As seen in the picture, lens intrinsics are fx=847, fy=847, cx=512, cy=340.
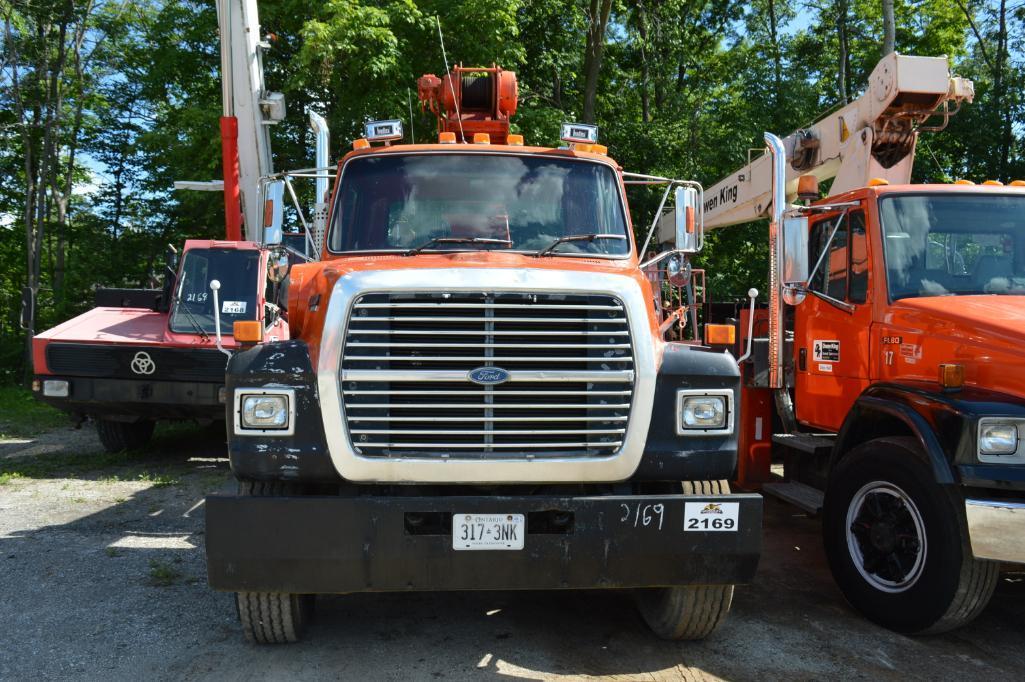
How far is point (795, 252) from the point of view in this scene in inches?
209

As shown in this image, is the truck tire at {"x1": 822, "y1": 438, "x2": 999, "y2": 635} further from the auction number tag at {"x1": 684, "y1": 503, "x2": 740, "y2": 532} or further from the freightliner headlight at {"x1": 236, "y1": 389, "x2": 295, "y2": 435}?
the freightliner headlight at {"x1": 236, "y1": 389, "x2": 295, "y2": 435}

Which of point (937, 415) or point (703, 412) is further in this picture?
point (937, 415)

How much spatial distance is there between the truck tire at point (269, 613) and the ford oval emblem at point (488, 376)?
3.33ft

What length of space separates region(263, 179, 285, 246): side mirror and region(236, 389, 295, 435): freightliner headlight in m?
1.73

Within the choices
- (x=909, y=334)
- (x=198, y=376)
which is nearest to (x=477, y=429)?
(x=909, y=334)

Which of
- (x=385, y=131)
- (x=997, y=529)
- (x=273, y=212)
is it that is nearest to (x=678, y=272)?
(x=997, y=529)

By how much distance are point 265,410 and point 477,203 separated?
6.23 ft

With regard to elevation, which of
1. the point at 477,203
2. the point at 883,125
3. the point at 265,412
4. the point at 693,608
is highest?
the point at 883,125

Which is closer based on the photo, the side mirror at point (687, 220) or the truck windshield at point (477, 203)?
the truck windshield at point (477, 203)

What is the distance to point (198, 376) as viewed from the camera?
336 inches

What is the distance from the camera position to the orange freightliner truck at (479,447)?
3764 mm

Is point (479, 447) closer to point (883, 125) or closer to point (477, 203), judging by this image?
point (477, 203)

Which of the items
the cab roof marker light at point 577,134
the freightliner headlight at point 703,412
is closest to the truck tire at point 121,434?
the cab roof marker light at point 577,134

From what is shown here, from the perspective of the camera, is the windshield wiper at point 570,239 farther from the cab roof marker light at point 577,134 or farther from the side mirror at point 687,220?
the cab roof marker light at point 577,134
